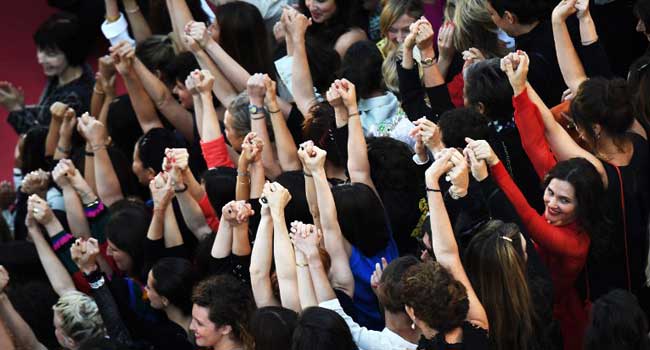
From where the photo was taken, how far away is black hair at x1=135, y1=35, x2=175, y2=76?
682 centimetres

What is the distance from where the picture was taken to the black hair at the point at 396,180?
5.12 meters

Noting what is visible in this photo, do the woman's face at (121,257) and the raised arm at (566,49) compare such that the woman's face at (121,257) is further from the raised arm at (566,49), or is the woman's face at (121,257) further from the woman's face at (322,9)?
the raised arm at (566,49)

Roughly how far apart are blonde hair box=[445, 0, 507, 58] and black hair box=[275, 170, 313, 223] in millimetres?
1003

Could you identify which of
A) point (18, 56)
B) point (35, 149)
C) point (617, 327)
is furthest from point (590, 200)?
point (18, 56)

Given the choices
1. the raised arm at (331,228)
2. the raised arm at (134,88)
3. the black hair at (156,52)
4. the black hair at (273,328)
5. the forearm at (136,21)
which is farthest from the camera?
the forearm at (136,21)

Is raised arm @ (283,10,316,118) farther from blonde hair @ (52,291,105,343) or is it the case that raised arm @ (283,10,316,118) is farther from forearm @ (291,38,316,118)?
blonde hair @ (52,291,105,343)

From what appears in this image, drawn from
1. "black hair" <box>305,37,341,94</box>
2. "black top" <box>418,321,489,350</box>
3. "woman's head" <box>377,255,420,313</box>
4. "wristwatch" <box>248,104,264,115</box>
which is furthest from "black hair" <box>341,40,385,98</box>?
"black top" <box>418,321,489,350</box>

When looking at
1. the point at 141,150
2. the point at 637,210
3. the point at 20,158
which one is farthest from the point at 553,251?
the point at 20,158

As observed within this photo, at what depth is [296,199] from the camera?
5.13 meters

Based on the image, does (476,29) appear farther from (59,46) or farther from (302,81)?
(59,46)

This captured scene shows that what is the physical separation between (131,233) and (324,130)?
0.98 meters

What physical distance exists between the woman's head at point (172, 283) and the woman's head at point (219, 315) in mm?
331

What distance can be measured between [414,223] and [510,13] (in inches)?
37.0

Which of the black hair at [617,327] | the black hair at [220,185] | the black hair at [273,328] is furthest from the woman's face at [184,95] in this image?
the black hair at [617,327]
